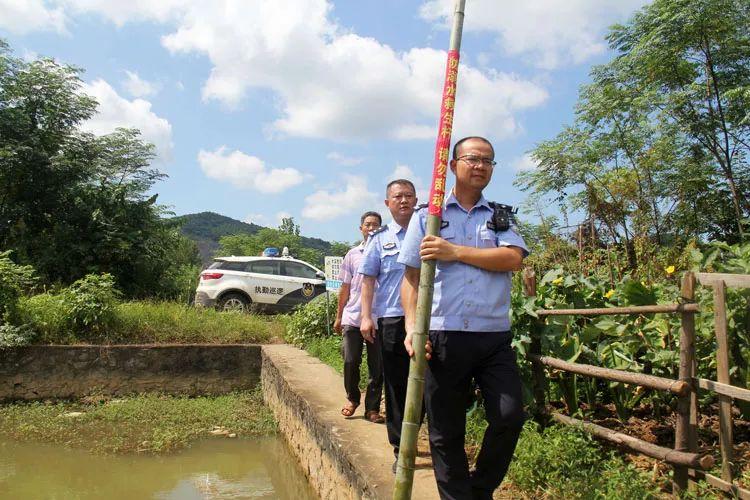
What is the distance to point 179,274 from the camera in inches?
645

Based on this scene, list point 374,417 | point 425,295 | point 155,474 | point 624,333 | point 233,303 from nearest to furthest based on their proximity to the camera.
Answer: point 425,295
point 624,333
point 374,417
point 155,474
point 233,303

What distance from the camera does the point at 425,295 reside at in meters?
2.01

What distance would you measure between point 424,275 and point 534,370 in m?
1.85

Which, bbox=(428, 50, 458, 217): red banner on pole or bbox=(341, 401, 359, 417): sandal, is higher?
bbox=(428, 50, 458, 217): red banner on pole

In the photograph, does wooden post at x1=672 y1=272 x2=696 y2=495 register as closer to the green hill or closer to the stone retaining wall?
the stone retaining wall

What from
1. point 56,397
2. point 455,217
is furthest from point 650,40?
point 56,397

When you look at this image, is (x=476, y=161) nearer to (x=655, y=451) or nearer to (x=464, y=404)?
(x=464, y=404)

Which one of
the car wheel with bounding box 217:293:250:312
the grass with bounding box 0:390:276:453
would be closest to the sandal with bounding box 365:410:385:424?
the grass with bounding box 0:390:276:453

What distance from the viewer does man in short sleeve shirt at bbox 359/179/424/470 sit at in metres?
3.36

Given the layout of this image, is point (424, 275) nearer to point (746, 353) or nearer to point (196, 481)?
point (746, 353)

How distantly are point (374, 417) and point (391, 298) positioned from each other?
48.1 inches

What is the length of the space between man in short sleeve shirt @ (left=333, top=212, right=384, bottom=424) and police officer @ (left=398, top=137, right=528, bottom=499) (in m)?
1.95

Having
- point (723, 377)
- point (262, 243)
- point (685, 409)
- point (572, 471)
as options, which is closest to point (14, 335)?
point (572, 471)

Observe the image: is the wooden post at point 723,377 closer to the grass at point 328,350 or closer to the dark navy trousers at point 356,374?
the dark navy trousers at point 356,374
